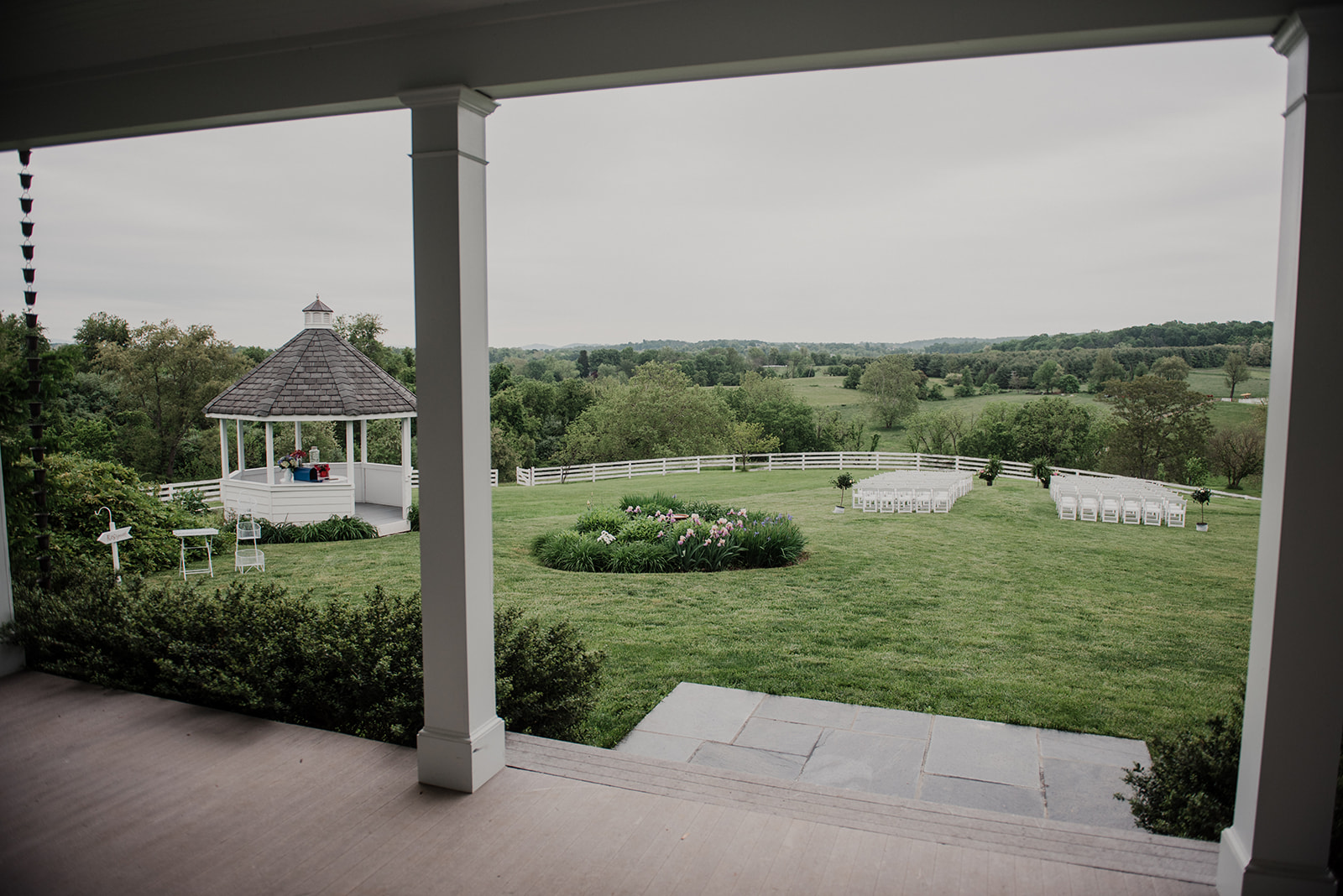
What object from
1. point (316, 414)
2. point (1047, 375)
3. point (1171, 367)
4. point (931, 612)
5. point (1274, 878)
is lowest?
point (931, 612)

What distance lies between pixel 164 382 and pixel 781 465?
57.4 feet

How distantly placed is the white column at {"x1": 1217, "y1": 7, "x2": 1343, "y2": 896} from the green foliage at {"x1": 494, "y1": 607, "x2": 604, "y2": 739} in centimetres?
257

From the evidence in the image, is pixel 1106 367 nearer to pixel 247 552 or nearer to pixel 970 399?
pixel 970 399

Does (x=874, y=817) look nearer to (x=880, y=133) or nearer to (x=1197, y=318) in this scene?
(x=1197, y=318)

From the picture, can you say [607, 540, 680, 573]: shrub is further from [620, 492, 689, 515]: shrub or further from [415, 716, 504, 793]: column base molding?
[415, 716, 504, 793]: column base molding

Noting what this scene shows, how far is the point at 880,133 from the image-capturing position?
2806cm

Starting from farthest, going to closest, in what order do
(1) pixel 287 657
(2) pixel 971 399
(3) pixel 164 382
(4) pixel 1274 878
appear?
(2) pixel 971 399 < (3) pixel 164 382 < (1) pixel 287 657 < (4) pixel 1274 878

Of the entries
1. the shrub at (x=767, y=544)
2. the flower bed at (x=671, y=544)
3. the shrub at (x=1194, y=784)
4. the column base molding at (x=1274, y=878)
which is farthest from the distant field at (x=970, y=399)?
the column base molding at (x=1274, y=878)

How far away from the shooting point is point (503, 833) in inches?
98.0

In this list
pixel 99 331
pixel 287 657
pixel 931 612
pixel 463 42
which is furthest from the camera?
pixel 99 331

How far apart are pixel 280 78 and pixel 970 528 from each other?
13.5 m

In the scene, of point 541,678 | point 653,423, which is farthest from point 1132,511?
point 653,423

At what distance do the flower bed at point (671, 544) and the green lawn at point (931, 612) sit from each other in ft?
1.44

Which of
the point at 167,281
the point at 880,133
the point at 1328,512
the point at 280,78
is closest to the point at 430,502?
the point at 280,78
